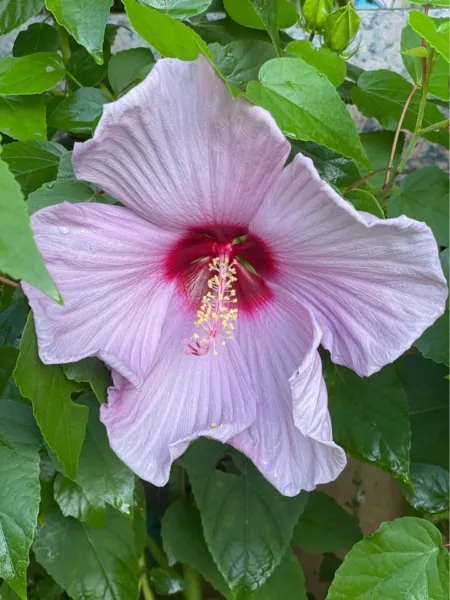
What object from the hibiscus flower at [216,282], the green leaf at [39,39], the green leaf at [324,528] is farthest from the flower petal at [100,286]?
the green leaf at [324,528]

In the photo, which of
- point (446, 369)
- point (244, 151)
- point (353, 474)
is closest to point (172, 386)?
point (244, 151)

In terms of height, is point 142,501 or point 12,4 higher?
point 12,4

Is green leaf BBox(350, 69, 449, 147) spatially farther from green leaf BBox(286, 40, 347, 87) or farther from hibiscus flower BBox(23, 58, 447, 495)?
hibiscus flower BBox(23, 58, 447, 495)

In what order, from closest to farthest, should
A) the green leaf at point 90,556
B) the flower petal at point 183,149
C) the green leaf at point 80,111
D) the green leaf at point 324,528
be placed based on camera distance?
the flower petal at point 183,149 → the green leaf at point 80,111 → the green leaf at point 90,556 → the green leaf at point 324,528

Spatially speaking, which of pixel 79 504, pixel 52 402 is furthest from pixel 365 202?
pixel 79 504

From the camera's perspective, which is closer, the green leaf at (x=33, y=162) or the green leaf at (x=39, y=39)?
the green leaf at (x=33, y=162)

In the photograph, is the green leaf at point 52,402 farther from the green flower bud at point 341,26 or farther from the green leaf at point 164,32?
the green flower bud at point 341,26

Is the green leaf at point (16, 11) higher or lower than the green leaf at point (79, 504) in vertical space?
higher

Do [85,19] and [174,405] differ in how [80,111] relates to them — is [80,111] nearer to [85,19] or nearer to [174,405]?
[85,19]

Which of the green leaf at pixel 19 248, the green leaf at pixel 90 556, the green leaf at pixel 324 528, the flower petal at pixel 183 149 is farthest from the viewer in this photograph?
the green leaf at pixel 324 528

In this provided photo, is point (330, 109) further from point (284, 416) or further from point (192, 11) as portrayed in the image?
point (284, 416)
